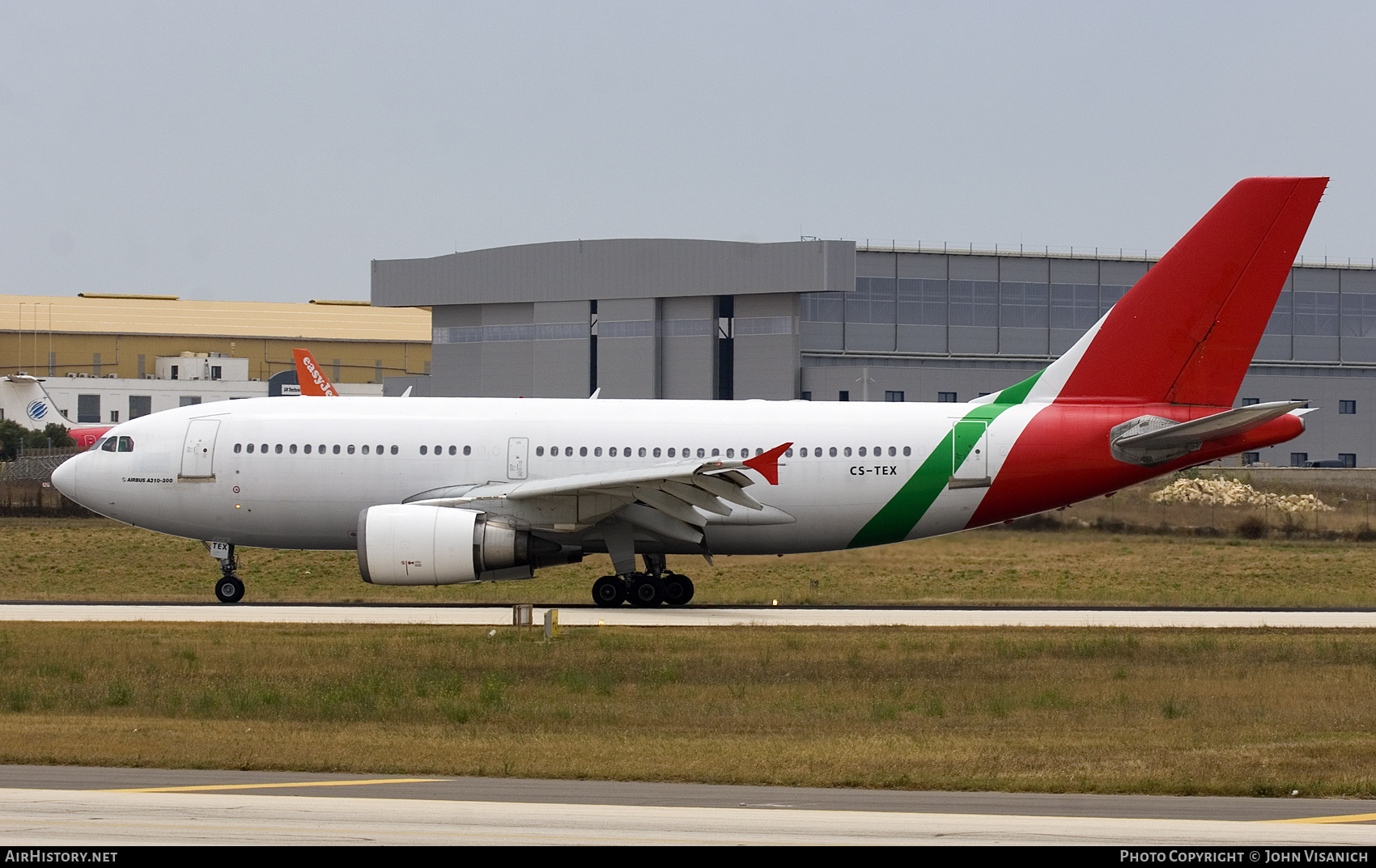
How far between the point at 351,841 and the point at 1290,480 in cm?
5519

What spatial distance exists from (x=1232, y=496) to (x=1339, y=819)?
47757mm

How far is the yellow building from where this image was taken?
397 ft

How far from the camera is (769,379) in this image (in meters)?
74.6

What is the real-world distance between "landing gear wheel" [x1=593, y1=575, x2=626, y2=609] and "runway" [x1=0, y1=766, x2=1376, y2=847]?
15.5 meters

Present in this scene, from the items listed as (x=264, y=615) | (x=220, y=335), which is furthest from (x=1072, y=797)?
(x=220, y=335)

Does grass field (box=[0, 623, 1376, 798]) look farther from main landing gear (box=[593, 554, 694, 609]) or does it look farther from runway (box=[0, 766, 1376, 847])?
Result: main landing gear (box=[593, 554, 694, 609])

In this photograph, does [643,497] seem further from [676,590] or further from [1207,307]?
[1207,307]

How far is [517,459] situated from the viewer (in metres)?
28.5

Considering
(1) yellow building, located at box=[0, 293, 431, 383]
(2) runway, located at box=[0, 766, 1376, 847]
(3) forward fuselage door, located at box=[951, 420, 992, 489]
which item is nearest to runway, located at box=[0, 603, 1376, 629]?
(3) forward fuselage door, located at box=[951, 420, 992, 489]

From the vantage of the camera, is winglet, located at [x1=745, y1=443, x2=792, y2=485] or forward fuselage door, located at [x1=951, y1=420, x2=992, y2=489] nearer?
winglet, located at [x1=745, y1=443, x2=792, y2=485]

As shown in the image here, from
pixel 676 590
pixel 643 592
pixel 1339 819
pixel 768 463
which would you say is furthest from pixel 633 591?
pixel 1339 819

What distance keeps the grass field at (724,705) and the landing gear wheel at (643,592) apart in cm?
438

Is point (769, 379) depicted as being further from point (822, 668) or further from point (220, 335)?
point (220, 335)

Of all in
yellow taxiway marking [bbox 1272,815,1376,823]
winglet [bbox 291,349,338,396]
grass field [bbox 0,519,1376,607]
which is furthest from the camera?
winglet [bbox 291,349,338,396]
